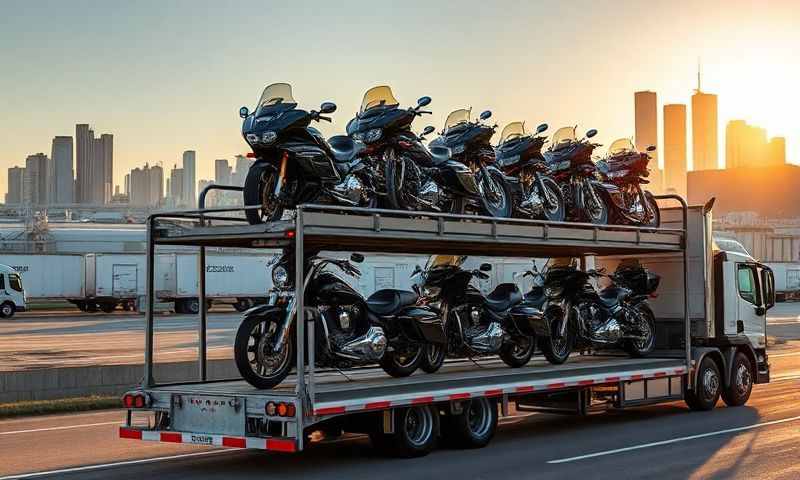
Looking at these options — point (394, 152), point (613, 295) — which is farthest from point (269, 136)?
point (613, 295)

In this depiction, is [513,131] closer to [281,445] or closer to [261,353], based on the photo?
[261,353]

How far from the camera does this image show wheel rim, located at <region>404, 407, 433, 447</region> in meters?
12.5

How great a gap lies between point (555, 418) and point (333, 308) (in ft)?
17.6

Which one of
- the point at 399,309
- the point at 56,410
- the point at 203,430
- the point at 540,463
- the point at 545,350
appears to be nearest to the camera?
the point at 203,430

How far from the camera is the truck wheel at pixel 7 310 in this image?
5178cm

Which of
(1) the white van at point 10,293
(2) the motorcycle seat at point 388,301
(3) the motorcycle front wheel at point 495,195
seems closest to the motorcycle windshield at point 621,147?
(3) the motorcycle front wheel at point 495,195

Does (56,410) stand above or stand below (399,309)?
below

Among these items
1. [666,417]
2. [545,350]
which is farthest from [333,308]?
[666,417]

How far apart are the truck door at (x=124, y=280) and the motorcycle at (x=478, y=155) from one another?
43806 millimetres

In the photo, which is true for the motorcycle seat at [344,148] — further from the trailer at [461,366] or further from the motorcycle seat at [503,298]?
the motorcycle seat at [503,298]

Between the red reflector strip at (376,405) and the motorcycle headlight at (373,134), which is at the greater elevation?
the motorcycle headlight at (373,134)

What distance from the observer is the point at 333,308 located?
13.0 meters

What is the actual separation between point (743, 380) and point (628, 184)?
3.69 metres

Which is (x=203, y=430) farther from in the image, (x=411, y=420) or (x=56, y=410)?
(x=56, y=410)
